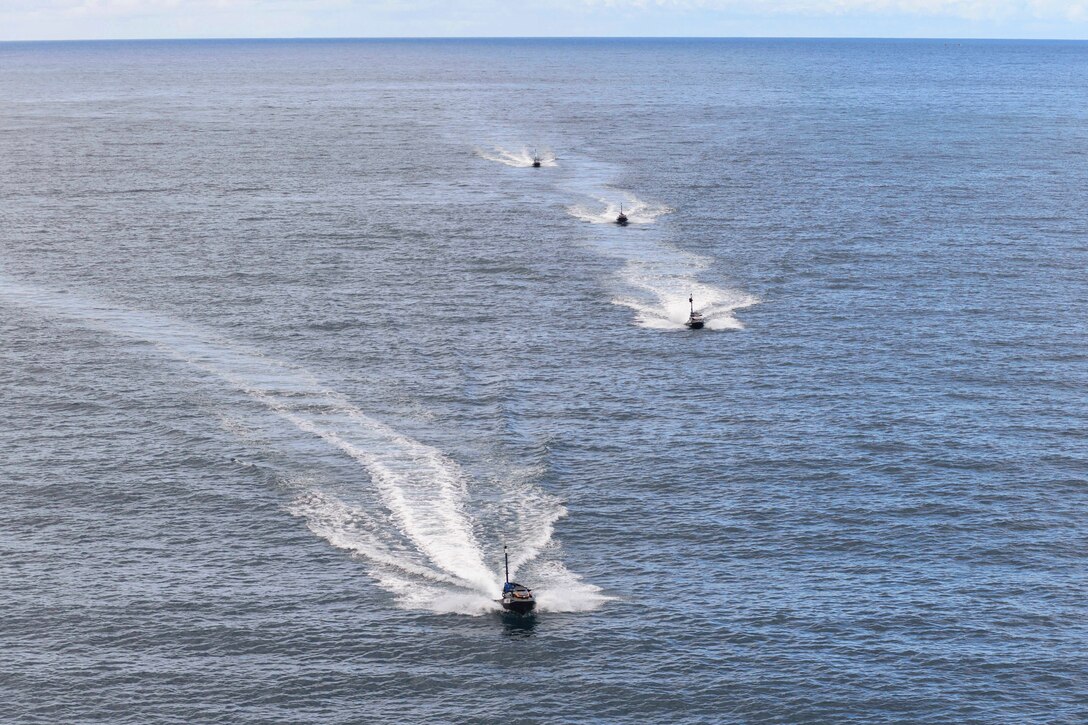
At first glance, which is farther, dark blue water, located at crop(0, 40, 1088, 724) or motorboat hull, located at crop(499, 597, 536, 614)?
motorboat hull, located at crop(499, 597, 536, 614)

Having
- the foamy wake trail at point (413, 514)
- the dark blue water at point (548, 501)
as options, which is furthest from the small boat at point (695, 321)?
the foamy wake trail at point (413, 514)

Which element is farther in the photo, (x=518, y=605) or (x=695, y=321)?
(x=695, y=321)

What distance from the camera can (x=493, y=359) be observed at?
498 feet

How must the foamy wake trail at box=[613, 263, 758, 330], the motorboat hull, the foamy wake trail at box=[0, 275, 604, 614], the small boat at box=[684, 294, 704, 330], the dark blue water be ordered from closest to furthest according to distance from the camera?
the dark blue water < the motorboat hull < the foamy wake trail at box=[0, 275, 604, 614] < the small boat at box=[684, 294, 704, 330] < the foamy wake trail at box=[613, 263, 758, 330]

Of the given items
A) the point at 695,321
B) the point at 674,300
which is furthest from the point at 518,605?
the point at 674,300

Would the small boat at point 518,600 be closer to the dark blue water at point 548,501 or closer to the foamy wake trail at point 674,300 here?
the dark blue water at point 548,501

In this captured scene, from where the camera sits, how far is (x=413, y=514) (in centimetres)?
11219

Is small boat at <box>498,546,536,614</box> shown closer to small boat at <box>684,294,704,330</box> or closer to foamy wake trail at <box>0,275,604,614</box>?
foamy wake trail at <box>0,275,604,614</box>

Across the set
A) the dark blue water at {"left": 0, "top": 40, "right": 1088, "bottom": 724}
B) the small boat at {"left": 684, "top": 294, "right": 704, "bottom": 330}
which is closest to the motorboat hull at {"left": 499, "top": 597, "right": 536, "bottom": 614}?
the dark blue water at {"left": 0, "top": 40, "right": 1088, "bottom": 724}

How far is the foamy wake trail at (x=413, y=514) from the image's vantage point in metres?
102

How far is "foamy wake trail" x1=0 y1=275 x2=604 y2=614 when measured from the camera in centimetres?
10231

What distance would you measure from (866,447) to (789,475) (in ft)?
33.8

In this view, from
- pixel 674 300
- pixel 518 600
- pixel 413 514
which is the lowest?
pixel 518 600

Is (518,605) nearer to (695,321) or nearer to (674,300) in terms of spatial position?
(695,321)
